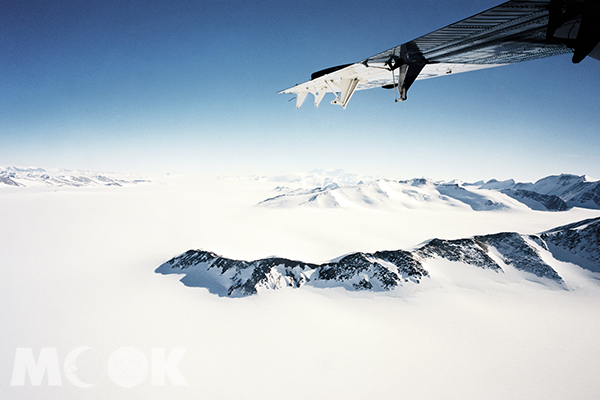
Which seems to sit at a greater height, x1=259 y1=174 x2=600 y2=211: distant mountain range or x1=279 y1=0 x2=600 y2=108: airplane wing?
x1=279 y1=0 x2=600 y2=108: airplane wing

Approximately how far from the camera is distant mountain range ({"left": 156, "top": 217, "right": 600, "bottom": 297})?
29469 mm

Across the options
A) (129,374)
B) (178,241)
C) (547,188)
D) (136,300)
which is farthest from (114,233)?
(547,188)

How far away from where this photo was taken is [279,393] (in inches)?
695

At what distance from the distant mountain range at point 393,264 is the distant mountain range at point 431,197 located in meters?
71.3

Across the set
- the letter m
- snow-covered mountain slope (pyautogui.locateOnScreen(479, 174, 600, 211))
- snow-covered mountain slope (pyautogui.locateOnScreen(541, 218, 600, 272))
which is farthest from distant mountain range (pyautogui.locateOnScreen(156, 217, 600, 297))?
snow-covered mountain slope (pyautogui.locateOnScreen(479, 174, 600, 211))

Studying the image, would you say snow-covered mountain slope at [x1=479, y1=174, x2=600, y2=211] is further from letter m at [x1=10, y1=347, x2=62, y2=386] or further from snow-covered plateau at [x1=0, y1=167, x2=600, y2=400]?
letter m at [x1=10, y1=347, x2=62, y2=386]

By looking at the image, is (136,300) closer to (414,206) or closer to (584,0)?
(584,0)

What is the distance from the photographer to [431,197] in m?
135

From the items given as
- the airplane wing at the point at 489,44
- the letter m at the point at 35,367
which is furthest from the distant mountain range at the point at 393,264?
the airplane wing at the point at 489,44

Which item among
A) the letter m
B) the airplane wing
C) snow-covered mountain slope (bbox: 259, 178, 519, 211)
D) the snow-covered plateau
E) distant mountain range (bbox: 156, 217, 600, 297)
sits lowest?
the letter m

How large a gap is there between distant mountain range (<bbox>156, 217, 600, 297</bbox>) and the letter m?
13.9m

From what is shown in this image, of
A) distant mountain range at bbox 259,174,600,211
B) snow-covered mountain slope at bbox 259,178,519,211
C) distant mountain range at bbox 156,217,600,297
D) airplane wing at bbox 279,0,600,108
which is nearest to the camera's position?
airplane wing at bbox 279,0,600,108

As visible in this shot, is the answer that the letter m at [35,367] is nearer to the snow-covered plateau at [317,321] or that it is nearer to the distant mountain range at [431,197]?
the snow-covered plateau at [317,321]

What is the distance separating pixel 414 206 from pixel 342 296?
113 meters
